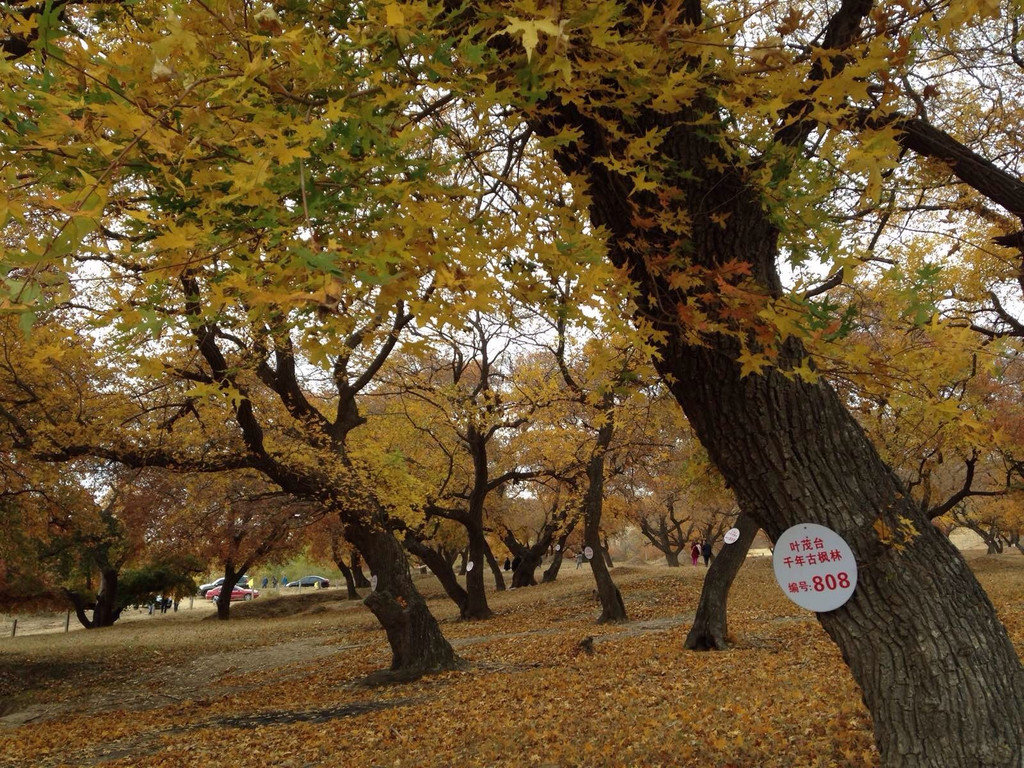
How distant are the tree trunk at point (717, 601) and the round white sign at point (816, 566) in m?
6.34

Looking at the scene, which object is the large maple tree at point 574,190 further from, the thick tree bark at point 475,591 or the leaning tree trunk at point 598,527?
the thick tree bark at point 475,591

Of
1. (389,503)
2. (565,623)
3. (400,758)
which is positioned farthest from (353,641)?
(400,758)

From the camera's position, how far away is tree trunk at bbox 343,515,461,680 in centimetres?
955

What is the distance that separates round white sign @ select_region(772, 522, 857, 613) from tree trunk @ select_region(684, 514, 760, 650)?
250 inches

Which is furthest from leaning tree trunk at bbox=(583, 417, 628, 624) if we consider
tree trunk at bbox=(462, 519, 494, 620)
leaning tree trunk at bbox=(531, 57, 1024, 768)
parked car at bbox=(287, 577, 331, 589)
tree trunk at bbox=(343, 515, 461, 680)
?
parked car at bbox=(287, 577, 331, 589)

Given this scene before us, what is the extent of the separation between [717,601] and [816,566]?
671 centimetres

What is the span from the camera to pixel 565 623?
14.7 m

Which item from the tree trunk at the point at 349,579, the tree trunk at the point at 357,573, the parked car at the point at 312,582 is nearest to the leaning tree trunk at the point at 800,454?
the tree trunk at the point at 357,573

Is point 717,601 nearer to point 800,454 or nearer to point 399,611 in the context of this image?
point 399,611

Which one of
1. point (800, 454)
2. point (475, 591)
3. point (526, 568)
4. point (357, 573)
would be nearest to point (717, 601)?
point (800, 454)

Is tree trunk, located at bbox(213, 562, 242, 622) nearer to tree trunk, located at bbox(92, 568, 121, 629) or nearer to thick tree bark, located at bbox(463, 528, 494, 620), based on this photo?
tree trunk, located at bbox(92, 568, 121, 629)

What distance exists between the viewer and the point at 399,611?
9.62 m

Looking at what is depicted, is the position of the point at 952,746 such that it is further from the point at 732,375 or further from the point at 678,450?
the point at 678,450

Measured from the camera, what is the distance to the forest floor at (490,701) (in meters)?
5.00
